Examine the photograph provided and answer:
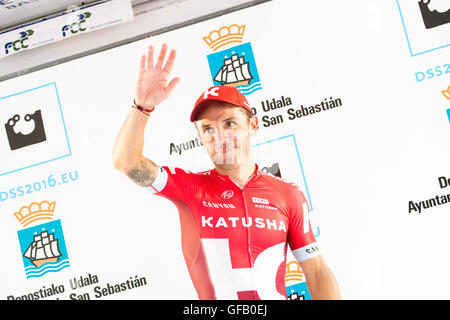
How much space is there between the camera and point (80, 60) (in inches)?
90.5

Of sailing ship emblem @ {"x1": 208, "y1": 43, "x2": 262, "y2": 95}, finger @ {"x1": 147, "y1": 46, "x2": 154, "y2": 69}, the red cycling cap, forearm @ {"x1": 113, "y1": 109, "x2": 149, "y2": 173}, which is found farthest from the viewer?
sailing ship emblem @ {"x1": 208, "y1": 43, "x2": 262, "y2": 95}

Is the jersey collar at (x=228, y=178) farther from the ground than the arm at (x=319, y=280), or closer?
farther from the ground

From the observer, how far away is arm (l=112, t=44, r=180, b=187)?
181cm

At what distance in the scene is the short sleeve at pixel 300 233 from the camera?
2.00m

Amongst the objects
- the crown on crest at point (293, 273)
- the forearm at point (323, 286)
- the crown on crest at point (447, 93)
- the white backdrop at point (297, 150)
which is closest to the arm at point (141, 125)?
the white backdrop at point (297, 150)

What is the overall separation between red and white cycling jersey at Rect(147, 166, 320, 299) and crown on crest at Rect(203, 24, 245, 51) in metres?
0.65

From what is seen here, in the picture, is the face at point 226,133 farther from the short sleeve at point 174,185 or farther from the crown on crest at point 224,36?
the crown on crest at point 224,36

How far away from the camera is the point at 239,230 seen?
197 centimetres

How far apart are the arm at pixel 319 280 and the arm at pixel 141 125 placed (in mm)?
817

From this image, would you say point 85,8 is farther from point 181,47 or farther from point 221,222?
point 221,222

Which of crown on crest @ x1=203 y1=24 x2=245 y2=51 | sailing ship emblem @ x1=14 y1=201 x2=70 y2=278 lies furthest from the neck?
sailing ship emblem @ x1=14 y1=201 x2=70 y2=278

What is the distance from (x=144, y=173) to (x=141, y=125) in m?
0.24

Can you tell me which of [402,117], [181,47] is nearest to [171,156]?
[181,47]

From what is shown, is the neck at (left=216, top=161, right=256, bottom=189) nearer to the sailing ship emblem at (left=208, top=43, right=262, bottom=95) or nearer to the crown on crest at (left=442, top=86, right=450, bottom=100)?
the sailing ship emblem at (left=208, top=43, right=262, bottom=95)
